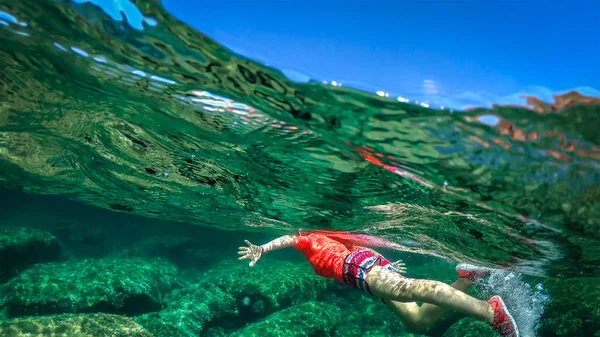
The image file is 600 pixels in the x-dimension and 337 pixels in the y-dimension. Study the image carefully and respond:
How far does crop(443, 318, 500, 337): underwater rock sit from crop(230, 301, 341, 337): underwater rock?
4.72 m

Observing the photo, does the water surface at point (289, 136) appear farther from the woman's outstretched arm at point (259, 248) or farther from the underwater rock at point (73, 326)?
the underwater rock at point (73, 326)

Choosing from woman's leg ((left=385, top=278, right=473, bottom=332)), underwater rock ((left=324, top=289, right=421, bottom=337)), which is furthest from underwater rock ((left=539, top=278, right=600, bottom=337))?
woman's leg ((left=385, top=278, right=473, bottom=332))

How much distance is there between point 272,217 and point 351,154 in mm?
10960

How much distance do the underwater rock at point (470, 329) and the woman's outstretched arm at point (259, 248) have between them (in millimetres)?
7831

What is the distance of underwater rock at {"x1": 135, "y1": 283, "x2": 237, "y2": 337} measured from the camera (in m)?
12.0

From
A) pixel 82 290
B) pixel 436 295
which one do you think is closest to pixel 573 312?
pixel 436 295

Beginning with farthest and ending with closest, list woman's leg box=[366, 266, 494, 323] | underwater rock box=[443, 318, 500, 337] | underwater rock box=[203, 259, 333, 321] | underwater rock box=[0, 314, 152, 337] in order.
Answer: underwater rock box=[203, 259, 333, 321]
underwater rock box=[443, 318, 500, 337]
underwater rock box=[0, 314, 152, 337]
woman's leg box=[366, 266, 494, 323]

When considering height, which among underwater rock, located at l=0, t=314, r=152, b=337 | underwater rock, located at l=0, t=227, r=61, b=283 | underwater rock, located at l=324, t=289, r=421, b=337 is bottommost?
underwater rock, located at l=0, t=227, r=61, b=283

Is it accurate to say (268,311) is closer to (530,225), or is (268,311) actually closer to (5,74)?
(530,225)

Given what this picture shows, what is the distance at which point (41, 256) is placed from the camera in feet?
63.3

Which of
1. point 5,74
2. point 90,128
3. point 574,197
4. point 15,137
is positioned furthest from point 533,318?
point 15,137

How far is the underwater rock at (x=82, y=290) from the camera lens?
41.0 ft

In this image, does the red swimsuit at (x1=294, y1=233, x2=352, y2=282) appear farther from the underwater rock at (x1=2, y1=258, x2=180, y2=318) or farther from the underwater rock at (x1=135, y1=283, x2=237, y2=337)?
the underwater rock at (x1=2, y1=258, x2=180, y2=318)

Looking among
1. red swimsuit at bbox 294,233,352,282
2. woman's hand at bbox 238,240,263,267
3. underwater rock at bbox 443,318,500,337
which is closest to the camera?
woman's hand at bbox 238,240,263,267
